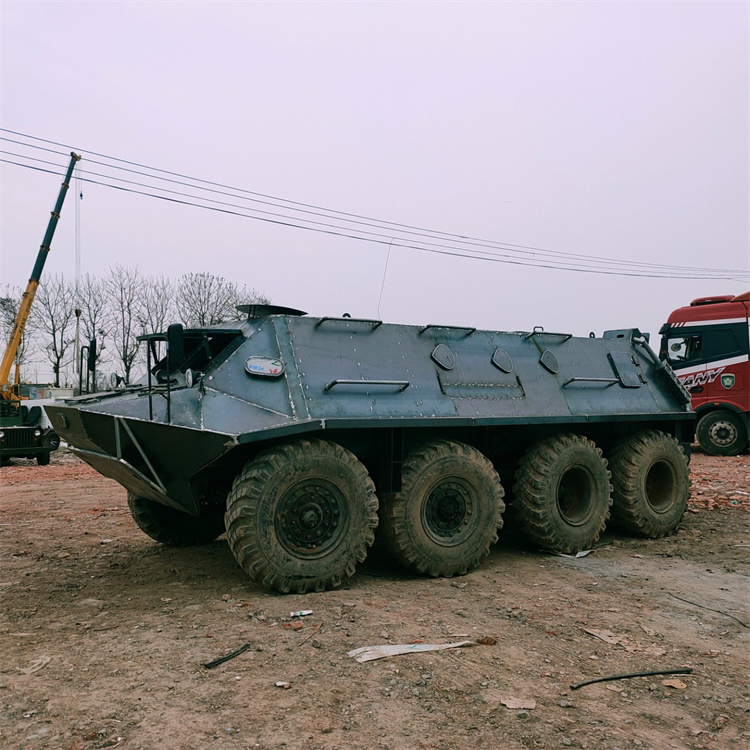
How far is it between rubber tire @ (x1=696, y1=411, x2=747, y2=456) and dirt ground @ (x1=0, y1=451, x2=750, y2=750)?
33.9ft

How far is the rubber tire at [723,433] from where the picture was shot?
658 inches

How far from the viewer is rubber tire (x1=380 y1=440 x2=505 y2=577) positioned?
623cm

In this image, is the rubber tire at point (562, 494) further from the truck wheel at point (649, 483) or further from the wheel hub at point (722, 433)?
the wheel hub at point (722, 433)

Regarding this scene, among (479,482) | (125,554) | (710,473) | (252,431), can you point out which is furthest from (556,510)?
(710,473)

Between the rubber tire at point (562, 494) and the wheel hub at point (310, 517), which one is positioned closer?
the wheel hub at point (310, 517)

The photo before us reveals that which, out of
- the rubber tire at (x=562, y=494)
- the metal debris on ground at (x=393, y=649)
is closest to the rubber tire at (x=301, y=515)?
the metal debris on ground at (x=393, y=649)

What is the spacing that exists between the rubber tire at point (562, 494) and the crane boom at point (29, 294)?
52.2ft

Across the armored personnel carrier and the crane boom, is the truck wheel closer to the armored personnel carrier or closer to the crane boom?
the armored personnel carrier

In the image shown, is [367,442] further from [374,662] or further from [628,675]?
[628,675]

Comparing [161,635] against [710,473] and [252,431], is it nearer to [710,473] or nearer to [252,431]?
[252,431]

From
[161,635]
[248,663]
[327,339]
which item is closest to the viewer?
[248,663]

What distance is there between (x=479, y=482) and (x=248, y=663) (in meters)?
3.00

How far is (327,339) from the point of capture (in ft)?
20.9

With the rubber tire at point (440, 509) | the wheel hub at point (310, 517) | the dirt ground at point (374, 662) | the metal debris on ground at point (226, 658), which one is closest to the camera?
the dirt ground at point (374, 662)
